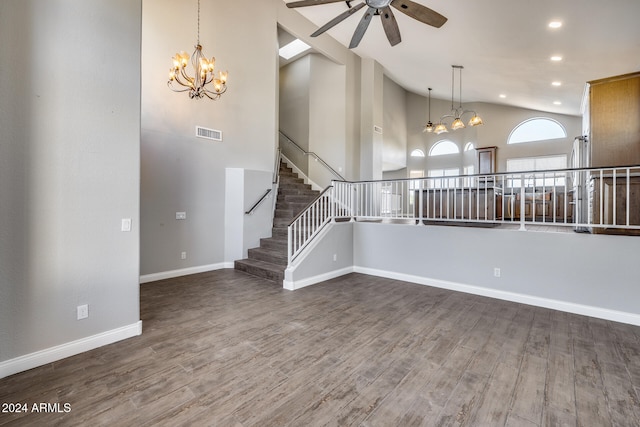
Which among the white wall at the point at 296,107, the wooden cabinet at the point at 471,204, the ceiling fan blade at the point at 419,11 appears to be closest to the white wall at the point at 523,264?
the wooden cabinet at the point at 471,204

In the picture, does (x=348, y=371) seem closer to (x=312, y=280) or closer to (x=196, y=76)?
(x=312, y=280)

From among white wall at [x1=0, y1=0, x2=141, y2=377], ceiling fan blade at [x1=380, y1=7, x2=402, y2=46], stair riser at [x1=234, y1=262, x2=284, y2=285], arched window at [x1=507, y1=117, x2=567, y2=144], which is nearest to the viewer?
white wall at [x1=0, y1=0, x2=141, y2=377]

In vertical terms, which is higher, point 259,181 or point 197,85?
point 197,85

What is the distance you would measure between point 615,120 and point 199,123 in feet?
23.4

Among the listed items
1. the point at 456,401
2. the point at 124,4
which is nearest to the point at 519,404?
the point at 456,401

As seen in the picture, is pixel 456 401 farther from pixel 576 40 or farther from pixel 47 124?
pixel 576 40

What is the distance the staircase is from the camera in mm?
5246

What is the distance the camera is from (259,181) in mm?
6301

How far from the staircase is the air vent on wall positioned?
7.02 feet

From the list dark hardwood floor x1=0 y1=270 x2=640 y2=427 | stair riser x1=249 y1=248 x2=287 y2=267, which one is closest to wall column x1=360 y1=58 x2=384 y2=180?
stair riser x1=249 y1=248 x2=287 y2=267

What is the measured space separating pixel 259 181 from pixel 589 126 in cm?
616

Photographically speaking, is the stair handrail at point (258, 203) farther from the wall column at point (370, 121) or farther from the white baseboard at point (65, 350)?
the wall column at point (370, 121)

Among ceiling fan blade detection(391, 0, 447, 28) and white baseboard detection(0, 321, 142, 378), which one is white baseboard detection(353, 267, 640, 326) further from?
white baseboard detection(0, 321, 142, 378)

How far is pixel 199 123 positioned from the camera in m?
5.55
